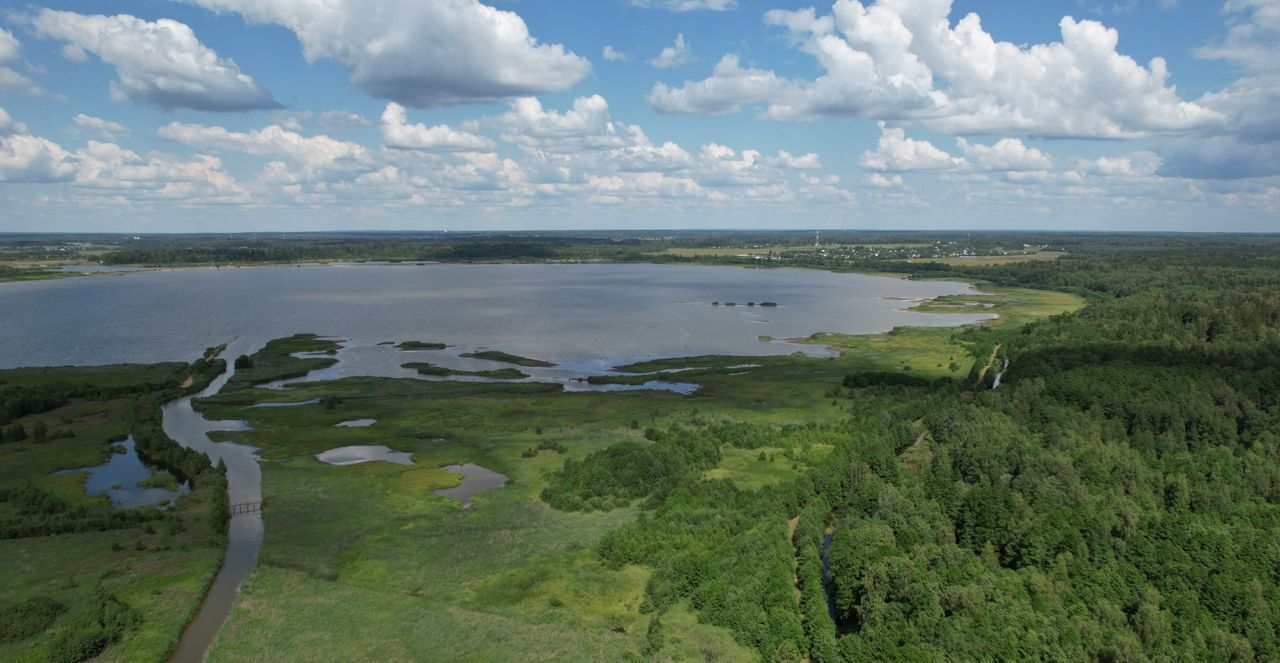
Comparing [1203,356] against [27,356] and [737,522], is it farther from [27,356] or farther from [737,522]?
[27,356]

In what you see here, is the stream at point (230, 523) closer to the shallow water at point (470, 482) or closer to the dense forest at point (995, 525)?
the shallow water at point (470, 482)

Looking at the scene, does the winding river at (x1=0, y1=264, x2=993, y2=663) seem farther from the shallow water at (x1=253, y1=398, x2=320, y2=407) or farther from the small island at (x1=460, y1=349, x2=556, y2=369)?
the shallow water at (x1=253, y1=398, x2=320, y2=407)

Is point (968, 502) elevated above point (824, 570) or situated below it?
above

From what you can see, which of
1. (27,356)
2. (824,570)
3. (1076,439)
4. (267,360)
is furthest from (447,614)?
(27,356)

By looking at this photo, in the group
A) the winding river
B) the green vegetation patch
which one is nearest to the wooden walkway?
the winding river

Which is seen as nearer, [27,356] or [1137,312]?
[27,356]

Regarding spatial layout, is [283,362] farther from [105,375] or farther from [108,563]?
[108,563]
